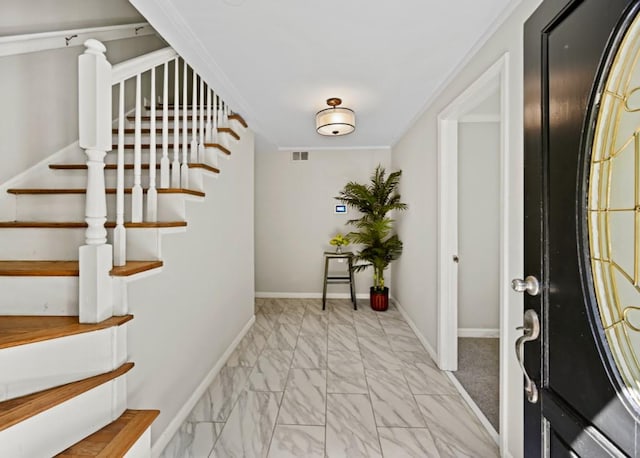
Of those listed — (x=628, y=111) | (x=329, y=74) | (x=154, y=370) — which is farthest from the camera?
(x=329, y=74)

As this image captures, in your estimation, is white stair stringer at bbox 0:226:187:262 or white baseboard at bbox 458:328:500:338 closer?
white stair stringer at bbox 0:226:187:262

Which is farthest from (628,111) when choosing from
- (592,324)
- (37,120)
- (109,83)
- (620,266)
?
(37,120)

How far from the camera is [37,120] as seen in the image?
203 centimetres

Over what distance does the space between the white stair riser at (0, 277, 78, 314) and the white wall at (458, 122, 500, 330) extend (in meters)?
3.27

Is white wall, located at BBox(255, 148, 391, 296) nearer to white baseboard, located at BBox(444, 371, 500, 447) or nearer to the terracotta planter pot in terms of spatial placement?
the terracotta planter pot

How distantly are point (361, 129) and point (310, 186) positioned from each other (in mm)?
1335

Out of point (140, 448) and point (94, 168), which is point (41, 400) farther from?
point (94, 168)

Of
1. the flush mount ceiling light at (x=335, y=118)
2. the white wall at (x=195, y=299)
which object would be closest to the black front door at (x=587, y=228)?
the white wall at (x=195, y=299)

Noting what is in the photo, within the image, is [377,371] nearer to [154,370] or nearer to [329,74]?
[154,370]

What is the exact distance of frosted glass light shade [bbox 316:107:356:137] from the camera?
2.84 meters

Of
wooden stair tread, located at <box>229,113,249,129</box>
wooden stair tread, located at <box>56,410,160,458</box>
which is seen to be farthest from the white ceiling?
wooden stair tread, located at <box>56,410,160,458</box>

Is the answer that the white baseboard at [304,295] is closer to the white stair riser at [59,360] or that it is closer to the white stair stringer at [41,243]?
the white stair stringer at [41,243]

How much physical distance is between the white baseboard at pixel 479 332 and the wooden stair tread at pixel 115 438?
10.1 feet

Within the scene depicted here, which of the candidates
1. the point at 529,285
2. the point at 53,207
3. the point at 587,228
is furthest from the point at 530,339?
the point at 53,207
